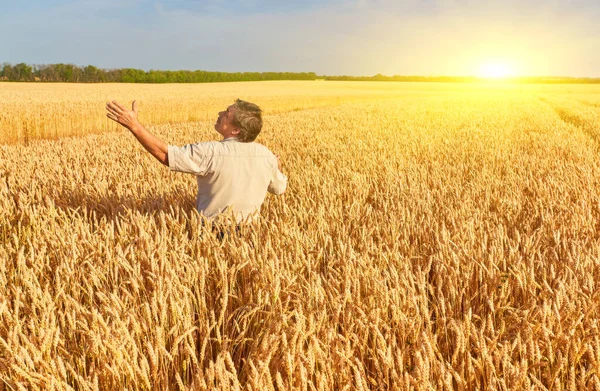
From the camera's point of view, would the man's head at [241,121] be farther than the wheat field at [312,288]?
Yes

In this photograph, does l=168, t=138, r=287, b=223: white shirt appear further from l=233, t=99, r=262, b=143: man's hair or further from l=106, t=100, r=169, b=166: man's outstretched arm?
l=106, t=100, r=169, b=166: man's outstretched arm

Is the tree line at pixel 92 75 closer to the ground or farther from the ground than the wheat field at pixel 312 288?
farther from the ground

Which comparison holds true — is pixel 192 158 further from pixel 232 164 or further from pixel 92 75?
pixel 92 75

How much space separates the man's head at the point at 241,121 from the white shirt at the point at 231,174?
7cm

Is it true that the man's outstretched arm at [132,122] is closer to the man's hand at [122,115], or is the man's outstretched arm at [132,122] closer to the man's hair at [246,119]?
the man's hand at [122,115]

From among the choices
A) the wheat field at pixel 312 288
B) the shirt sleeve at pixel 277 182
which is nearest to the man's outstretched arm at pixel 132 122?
the wheat field at pixel 312 288

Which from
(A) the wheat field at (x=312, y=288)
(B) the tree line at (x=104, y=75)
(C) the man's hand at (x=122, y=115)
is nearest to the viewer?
(A) the wheat field at (x=312, y=288)

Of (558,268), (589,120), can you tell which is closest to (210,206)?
(558,268)

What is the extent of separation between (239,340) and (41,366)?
74 centimetres

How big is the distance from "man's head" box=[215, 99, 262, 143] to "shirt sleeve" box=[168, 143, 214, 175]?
21cm

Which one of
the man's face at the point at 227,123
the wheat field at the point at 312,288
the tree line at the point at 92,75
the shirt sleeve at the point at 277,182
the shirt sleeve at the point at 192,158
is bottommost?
the wheat field at the point at 312,288

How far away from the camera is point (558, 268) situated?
277 centimetres

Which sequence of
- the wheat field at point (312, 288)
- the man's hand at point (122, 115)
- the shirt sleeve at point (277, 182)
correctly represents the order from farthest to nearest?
1. the shirt sleeve at point (277, 182)
2. the man's hand at point (122, 115)
3. the wheat field at point (312, 288)

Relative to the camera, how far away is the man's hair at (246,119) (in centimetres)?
340
